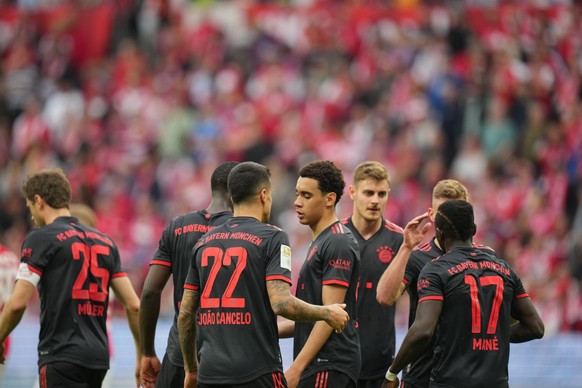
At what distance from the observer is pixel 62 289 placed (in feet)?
28.7


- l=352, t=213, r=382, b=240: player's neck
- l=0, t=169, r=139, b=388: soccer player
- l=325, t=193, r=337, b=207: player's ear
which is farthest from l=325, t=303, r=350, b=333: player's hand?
l=0, t=169, r=139, b=388: soccer player

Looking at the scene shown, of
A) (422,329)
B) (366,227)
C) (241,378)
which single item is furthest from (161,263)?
(422,329)

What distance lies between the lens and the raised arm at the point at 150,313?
27.5ft

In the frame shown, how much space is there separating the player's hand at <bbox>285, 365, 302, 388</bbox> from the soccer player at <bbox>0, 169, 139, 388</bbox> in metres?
1.69

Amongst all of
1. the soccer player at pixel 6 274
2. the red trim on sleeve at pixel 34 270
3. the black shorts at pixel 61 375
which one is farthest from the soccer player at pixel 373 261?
the soccer player at pixel 6 274

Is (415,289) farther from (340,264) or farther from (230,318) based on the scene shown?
(230,318)

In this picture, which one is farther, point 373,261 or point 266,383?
point 373,261

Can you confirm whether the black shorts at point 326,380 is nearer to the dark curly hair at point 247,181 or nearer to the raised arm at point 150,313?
the raised arm at point 150,313

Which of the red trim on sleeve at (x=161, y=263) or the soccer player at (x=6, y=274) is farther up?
the soccer player at (x=6, y=274)

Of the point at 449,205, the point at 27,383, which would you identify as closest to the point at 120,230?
the point at 27,383

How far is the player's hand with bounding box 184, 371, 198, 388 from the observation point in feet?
25.3

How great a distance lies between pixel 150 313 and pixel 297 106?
13650 millimetres

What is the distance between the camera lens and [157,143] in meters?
22.1

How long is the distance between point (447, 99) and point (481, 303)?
13419 millimetres
